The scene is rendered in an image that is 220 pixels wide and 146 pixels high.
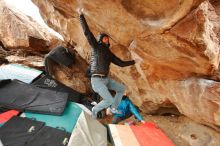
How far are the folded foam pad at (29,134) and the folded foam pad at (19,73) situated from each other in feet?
9.50

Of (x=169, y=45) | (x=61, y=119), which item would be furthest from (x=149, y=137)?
(x=61, y=119)

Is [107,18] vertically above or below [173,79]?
above

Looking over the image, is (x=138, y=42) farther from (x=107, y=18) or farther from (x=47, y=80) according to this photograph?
(x=47, y=80)

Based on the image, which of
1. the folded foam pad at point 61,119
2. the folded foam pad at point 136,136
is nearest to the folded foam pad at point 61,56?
the folded foam pad at point 61,119

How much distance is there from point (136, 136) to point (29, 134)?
6.28 ft

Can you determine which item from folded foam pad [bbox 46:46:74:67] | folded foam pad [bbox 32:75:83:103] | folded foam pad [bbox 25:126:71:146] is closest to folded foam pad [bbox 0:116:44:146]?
folded foam pad [bbox 25:126:71:146]

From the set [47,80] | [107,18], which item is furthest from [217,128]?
[47,80]

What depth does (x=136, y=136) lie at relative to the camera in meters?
4.82

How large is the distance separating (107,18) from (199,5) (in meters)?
1.80

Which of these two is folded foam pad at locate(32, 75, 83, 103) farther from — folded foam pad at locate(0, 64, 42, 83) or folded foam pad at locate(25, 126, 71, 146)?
folded foam pad at locate(25, 126, 71, 146)

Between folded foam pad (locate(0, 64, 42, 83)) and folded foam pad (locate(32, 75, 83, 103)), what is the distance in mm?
335

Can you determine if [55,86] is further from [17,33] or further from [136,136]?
[136,136]

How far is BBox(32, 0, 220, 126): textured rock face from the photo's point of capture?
172 inches

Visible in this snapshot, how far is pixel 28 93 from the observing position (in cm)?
659
